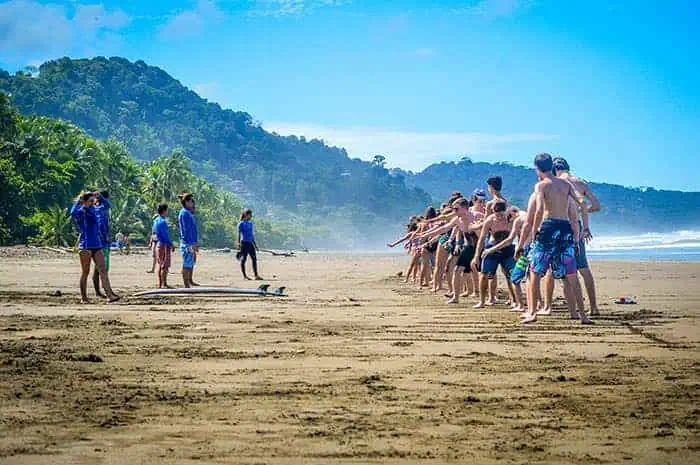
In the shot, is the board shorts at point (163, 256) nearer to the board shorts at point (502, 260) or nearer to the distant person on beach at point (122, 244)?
the board shorts at point (502, 260)

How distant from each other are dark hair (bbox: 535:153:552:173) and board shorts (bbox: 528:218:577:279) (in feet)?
1.93

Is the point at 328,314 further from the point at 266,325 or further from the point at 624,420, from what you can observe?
the point at 624,420

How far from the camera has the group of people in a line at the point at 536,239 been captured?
11164 millimetres

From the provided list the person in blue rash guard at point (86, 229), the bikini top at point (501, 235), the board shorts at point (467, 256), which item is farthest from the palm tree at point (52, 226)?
the bikini top at point (501, 235)

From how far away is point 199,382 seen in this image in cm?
691

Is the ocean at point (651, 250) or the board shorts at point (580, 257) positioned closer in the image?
the board shorts at point (580, 257)

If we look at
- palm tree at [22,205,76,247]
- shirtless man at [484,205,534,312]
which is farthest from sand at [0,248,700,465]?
palm tree at [22,205,76,247]

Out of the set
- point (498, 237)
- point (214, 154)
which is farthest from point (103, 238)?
point (214, 154)

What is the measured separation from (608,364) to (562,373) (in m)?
0.65

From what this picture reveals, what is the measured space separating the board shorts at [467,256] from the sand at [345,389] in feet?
8.91

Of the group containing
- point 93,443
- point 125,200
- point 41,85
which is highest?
point 41,85

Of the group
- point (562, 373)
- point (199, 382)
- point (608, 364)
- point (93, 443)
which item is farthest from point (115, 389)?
point (608, 364)

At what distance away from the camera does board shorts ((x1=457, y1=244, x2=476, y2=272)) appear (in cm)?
1502

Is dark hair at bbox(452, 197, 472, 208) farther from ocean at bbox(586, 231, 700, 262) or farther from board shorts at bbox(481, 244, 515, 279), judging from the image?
ocean at bbox(586, 231, 700, 262)
